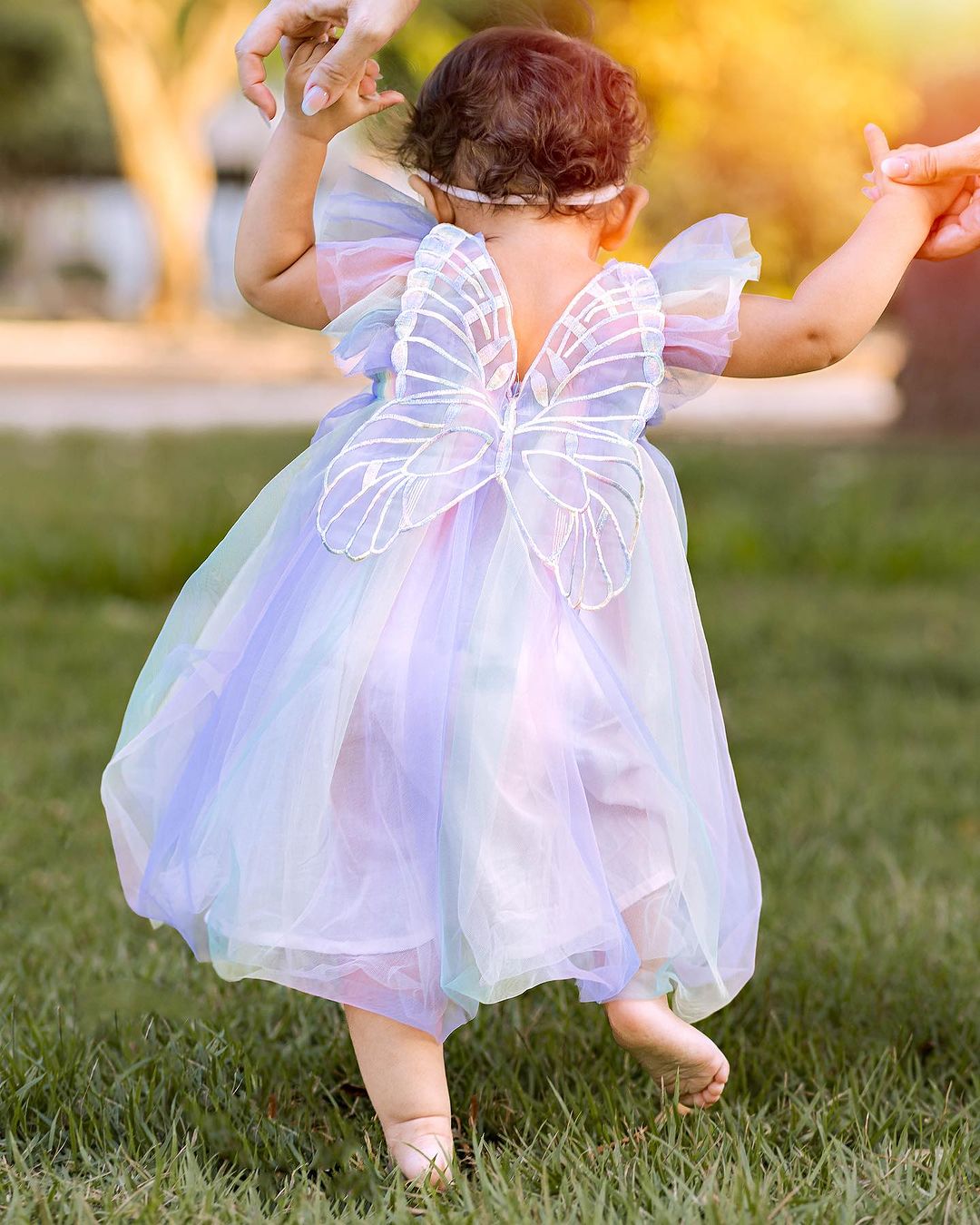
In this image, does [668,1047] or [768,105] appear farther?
[768,105]

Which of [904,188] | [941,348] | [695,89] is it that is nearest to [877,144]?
[904,188]

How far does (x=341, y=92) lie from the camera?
202 cm

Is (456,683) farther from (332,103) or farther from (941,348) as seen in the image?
(941,348)

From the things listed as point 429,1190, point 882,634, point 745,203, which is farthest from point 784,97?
point 429,1190

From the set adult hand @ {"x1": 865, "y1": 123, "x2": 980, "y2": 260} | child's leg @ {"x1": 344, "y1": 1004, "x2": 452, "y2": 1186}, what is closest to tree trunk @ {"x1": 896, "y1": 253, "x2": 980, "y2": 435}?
adult hand @ {"x1": 865, "y1": 123, "x2": 980, "y2": 260}

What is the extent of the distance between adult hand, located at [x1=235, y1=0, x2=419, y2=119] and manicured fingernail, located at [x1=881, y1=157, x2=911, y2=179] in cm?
65

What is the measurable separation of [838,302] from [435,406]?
1.74 feet

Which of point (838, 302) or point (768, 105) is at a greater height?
point (838, 302)

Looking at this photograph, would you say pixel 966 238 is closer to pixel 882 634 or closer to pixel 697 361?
pixel 697 361

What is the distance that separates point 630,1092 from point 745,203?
15732mm

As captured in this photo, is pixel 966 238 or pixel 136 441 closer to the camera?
pixel 966 238

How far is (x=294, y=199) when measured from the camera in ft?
6.88

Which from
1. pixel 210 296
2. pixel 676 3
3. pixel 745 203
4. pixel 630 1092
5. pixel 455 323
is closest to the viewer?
pixel 455 323

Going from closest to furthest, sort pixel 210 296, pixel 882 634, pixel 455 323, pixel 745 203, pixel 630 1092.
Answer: pixel 455 323 → pixel 630 1092 → pixel 882 634 → pixel 745 203 → pixel 210 296
